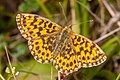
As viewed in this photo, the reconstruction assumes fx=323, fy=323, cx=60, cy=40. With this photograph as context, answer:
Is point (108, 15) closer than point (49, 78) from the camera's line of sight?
No

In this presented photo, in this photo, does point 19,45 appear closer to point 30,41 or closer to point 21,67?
point 21,67

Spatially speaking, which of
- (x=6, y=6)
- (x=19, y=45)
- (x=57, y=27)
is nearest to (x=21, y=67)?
(x=19, y=45)

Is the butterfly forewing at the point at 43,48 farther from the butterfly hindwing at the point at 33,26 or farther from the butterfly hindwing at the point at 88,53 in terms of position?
the butterfly hindwing at the point at 88,53

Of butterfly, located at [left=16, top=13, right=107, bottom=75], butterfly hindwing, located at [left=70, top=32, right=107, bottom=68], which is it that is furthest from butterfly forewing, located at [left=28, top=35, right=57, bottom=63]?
butterfly hindwing, located at [left=70, top=32, right=107, bottom=68]

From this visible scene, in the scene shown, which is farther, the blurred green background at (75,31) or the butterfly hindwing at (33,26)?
the blurred green background at (75,31)

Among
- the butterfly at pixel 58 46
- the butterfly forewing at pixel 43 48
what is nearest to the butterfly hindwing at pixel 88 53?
the butterfly at pixel 58 46
